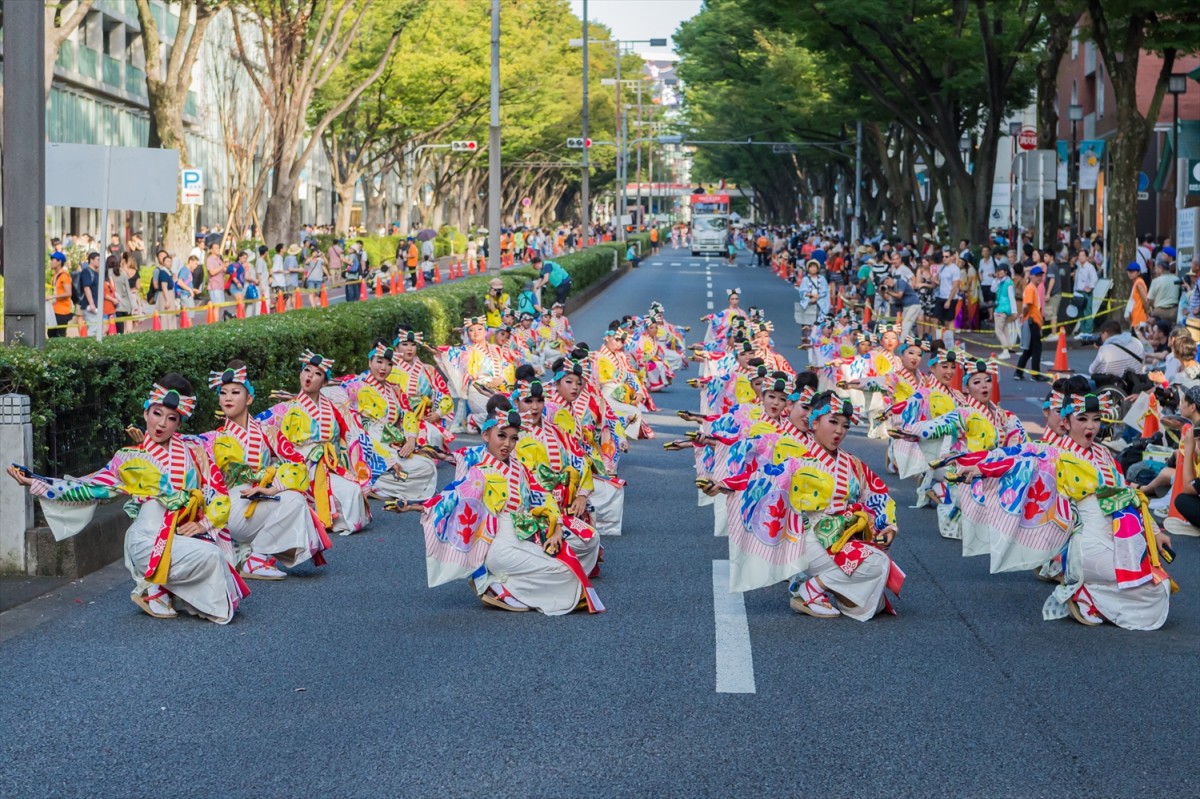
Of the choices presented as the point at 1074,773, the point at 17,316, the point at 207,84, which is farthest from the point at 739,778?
the point at 207,84

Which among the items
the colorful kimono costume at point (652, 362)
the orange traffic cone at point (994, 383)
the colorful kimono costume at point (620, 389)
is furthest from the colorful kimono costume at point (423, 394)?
the colorful kimono costume at point (652, 362)

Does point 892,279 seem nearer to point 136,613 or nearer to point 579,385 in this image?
point 579,385

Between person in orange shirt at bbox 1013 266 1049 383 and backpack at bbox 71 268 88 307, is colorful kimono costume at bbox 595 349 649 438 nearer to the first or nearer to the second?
person in orange shirt at bbox 1013 266 1049 383

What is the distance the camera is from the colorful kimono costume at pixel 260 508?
376 inches

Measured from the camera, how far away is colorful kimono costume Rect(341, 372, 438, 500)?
509 inches

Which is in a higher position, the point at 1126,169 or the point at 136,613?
the point at 1126,169

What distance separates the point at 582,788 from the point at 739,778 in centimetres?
59

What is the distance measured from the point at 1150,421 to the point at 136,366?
896 centimetres

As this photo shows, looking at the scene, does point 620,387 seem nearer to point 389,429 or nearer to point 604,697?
point 389,429

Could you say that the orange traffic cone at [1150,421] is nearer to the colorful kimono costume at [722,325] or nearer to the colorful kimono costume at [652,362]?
the colorful kimono costume at [722,325]

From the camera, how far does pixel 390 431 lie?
12.9 m

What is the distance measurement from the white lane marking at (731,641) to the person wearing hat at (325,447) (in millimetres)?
2894

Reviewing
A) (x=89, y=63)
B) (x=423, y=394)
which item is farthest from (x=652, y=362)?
(x=89, y=63)

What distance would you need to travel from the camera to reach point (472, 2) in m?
54.3
